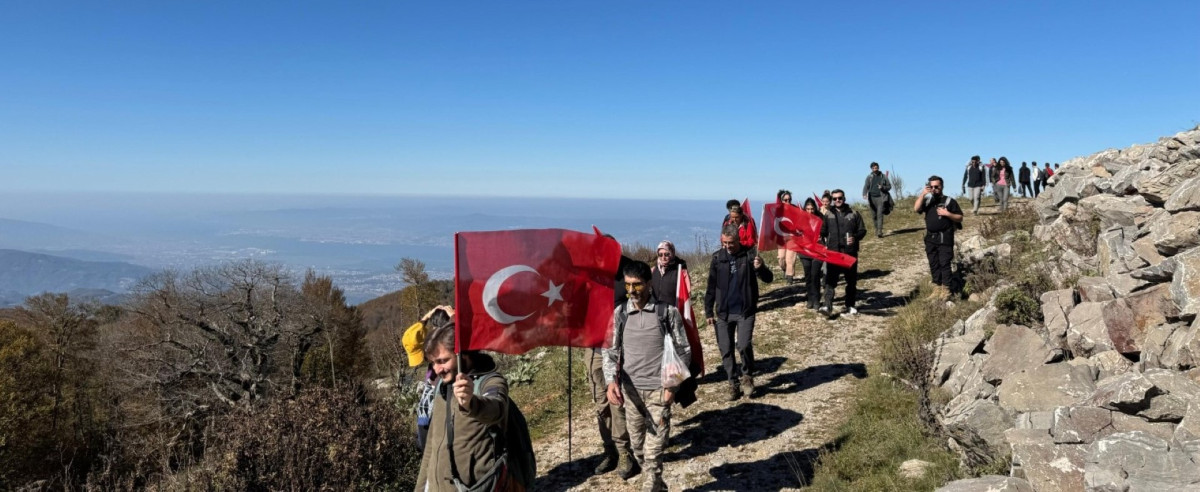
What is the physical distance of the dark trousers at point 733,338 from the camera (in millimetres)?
7441

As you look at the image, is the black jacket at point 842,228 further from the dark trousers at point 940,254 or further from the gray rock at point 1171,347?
the gray rock at point 1171,347

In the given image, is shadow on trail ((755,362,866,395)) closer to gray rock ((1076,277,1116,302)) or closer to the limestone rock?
gray rock ((1076,277,1116,302))

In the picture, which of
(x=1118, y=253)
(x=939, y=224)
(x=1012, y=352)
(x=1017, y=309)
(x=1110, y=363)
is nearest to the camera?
(x=1110, y=363)

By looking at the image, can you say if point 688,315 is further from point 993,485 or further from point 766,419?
point 993,485

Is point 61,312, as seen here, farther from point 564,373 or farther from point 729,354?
point 729,354

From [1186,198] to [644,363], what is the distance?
18.8 ft

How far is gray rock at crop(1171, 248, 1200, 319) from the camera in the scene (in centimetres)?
463

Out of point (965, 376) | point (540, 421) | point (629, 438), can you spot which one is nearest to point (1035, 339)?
point (965, 376)

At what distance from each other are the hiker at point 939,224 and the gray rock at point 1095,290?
3.54 metres

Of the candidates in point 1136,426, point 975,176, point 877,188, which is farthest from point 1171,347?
point 975,176

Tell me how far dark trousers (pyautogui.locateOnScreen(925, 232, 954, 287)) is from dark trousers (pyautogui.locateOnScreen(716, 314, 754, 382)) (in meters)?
4.71

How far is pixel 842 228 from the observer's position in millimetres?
10859

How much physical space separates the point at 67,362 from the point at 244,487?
37123 mm

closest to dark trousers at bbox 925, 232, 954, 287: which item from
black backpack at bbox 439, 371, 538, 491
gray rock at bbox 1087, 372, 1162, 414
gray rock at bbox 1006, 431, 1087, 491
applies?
gray rock at bbox 1087, 372, 1162, 414
